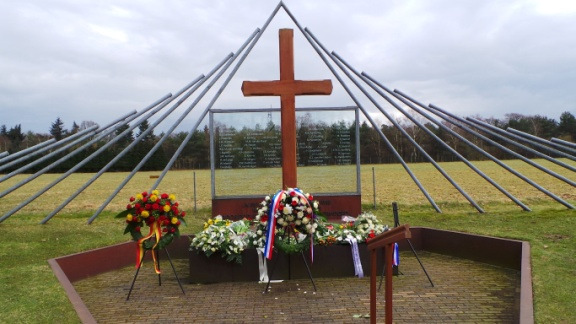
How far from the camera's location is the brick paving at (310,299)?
653cm

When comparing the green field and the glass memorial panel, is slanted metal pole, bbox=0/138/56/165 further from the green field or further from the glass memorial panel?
the glass memorial panel

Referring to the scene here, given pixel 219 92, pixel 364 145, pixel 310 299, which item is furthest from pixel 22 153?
pixel 364 145

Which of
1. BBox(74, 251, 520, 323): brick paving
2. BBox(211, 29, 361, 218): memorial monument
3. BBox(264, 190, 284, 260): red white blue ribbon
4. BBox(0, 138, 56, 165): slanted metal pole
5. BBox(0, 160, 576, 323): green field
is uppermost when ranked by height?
BBox(211, 29, 361, 218): memorial monument

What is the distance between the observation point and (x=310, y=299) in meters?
7.43

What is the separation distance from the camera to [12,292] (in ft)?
22.9

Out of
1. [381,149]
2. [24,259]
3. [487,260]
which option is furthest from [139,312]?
[381,149]

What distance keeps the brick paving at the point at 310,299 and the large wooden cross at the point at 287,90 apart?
12.0 ft

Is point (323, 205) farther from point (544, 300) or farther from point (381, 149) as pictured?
point (381, 149)

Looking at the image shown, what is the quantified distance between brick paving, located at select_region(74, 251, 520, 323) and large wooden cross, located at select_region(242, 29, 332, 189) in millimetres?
3645

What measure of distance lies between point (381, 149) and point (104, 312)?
1457 inches

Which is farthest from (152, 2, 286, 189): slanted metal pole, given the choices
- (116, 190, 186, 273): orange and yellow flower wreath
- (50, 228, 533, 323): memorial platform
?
(116, 190, 186, 273): orange and yellow flower wreath

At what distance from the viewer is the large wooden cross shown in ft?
37.9

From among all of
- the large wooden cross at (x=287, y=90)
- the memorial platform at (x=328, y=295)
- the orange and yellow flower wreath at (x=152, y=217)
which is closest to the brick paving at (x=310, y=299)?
the memorial platform at (x=328, y=295)

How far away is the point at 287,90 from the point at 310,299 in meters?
5.44
